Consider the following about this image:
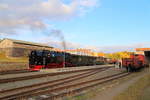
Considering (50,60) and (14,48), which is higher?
(14,48)

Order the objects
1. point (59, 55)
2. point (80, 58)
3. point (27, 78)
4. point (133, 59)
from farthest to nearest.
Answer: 1. point (80, 58)
2. point (59, 55)
3. point (133, 59)
4. point (27, 78)

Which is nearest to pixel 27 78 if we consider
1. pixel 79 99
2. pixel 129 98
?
pixel 79 99

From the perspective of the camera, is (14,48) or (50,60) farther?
(14,48)

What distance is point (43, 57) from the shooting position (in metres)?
25.6

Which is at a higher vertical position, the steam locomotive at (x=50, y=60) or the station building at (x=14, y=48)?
the station building at (x=14, y=48)

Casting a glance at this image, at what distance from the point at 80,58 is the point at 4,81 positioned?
2469cm

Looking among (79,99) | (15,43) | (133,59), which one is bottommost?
(79,99)

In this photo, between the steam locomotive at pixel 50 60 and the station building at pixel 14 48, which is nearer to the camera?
the steam locomotive at pixel 50 60

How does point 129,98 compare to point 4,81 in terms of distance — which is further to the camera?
point 4,81

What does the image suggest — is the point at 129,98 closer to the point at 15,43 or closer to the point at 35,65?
the point at 35,65

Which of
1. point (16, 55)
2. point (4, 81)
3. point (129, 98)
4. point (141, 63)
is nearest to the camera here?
point (129, 98)

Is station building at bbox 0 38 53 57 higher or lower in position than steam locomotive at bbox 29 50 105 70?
higher

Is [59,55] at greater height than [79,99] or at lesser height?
greater

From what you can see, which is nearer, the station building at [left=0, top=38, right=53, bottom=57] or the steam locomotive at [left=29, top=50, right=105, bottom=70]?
the steam locomotive at [left=29, top=50, right=105, bottom=70]
